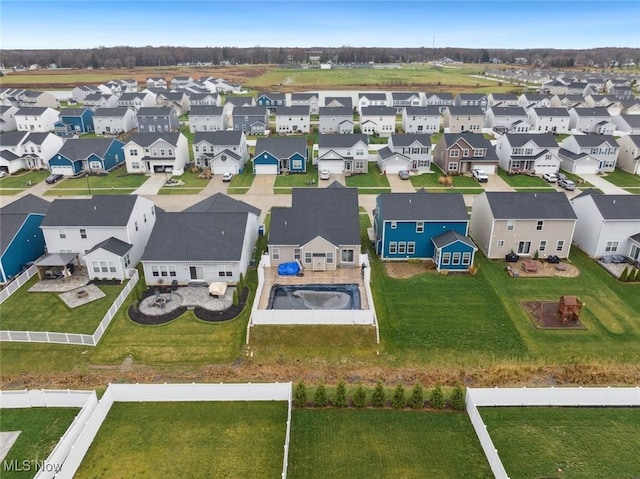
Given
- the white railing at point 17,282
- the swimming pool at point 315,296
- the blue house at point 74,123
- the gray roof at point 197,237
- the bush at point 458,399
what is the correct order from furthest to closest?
the blue house at point 74,123, the gray roof at point 197,237, the white railing at point 17,282, the swimming pool at point 315,296, the bush at point 458,399

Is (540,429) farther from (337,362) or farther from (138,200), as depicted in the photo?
(138,200)

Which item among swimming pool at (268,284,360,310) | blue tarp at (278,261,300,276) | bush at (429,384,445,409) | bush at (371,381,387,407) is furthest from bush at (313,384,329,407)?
blue tarp at (278,261,300,276)

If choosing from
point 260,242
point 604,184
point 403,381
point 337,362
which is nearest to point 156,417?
point 337,362

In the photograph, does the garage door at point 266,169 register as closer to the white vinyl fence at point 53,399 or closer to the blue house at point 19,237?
the blue house at point 19,237

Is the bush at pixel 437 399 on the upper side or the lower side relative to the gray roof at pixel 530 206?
lower

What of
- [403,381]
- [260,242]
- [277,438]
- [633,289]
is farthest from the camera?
[260,242]

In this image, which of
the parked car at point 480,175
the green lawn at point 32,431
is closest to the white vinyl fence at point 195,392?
the green lawn at point 32,431

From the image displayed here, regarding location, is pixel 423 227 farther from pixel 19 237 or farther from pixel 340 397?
pixel 19 237
